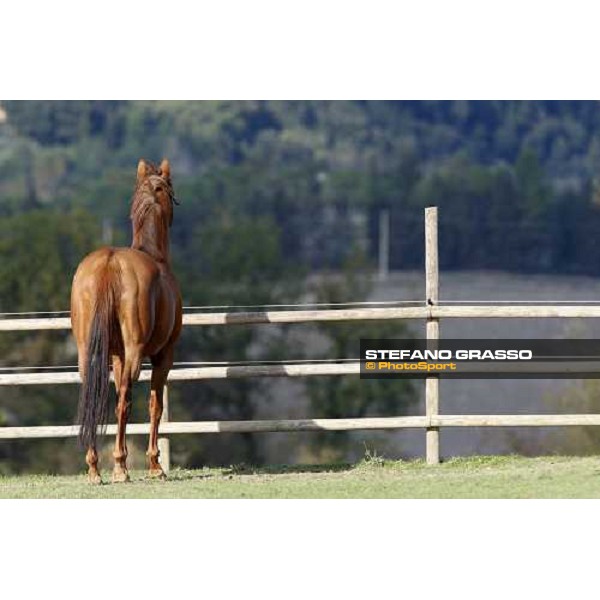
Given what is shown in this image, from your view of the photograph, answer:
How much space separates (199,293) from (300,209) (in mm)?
10959

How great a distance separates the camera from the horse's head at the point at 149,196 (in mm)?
9070

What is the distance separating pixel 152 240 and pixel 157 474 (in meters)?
1.92

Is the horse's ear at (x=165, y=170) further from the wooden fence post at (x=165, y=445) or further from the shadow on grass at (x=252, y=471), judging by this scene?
the shadow on grass at (x=252, y=471)

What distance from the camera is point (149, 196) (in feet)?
29.8

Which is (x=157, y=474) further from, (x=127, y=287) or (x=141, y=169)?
(x=141, y=169)

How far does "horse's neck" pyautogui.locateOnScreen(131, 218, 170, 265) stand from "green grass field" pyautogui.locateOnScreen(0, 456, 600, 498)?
1.84 metres

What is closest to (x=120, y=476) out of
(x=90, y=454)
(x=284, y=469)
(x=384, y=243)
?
(x=90, y=454)

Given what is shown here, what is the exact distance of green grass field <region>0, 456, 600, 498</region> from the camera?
805 centimetres

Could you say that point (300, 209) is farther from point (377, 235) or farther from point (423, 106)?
point (423, 106)

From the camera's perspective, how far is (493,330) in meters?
22.8

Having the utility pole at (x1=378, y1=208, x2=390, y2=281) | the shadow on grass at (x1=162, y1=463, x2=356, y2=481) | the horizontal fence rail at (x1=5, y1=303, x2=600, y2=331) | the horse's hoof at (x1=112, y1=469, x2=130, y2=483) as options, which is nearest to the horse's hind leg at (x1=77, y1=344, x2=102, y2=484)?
the horse's hoof at (x1=112, y1=469, x2=130, y2=483)

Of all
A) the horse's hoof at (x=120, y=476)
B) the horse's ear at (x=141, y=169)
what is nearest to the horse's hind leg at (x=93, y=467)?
the horse's hoof at (x=120, y=476)

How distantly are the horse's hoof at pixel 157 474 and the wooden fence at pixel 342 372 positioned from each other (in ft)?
2.02

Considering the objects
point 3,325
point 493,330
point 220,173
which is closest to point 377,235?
point 220,173
